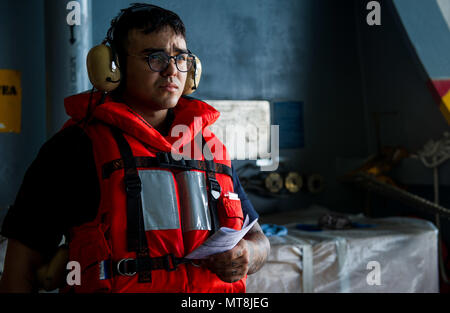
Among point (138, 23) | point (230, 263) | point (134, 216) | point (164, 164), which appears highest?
point (138, 23)

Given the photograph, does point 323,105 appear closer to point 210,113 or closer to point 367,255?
point 367,255

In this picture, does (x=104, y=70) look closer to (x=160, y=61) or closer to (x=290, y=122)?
(x=160, y=61)

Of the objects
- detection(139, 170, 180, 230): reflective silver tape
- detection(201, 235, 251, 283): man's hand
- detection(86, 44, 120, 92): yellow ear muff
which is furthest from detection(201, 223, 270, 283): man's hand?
detection(86, 44, 120, 92): yellow ear muff

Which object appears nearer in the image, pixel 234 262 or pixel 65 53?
pixel 234 262

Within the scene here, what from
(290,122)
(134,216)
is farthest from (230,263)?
(290,122)

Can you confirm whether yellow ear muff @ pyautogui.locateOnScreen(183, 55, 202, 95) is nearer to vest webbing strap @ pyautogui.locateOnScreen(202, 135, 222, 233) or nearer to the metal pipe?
vest webbing strap @ pyautogui.locateOnScreen(202, 135, 222, 233)

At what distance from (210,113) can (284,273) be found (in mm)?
1148

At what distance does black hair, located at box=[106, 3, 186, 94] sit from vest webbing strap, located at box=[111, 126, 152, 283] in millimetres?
281

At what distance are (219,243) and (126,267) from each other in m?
0.21

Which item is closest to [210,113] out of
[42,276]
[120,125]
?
[120,125]

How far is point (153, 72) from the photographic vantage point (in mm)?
1053

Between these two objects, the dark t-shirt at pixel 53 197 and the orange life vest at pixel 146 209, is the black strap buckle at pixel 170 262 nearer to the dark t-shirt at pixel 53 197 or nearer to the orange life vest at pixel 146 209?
the orange life vest at pixel 146 209

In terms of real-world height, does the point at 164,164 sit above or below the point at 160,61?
below

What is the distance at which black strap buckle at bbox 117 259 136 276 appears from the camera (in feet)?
3.04
